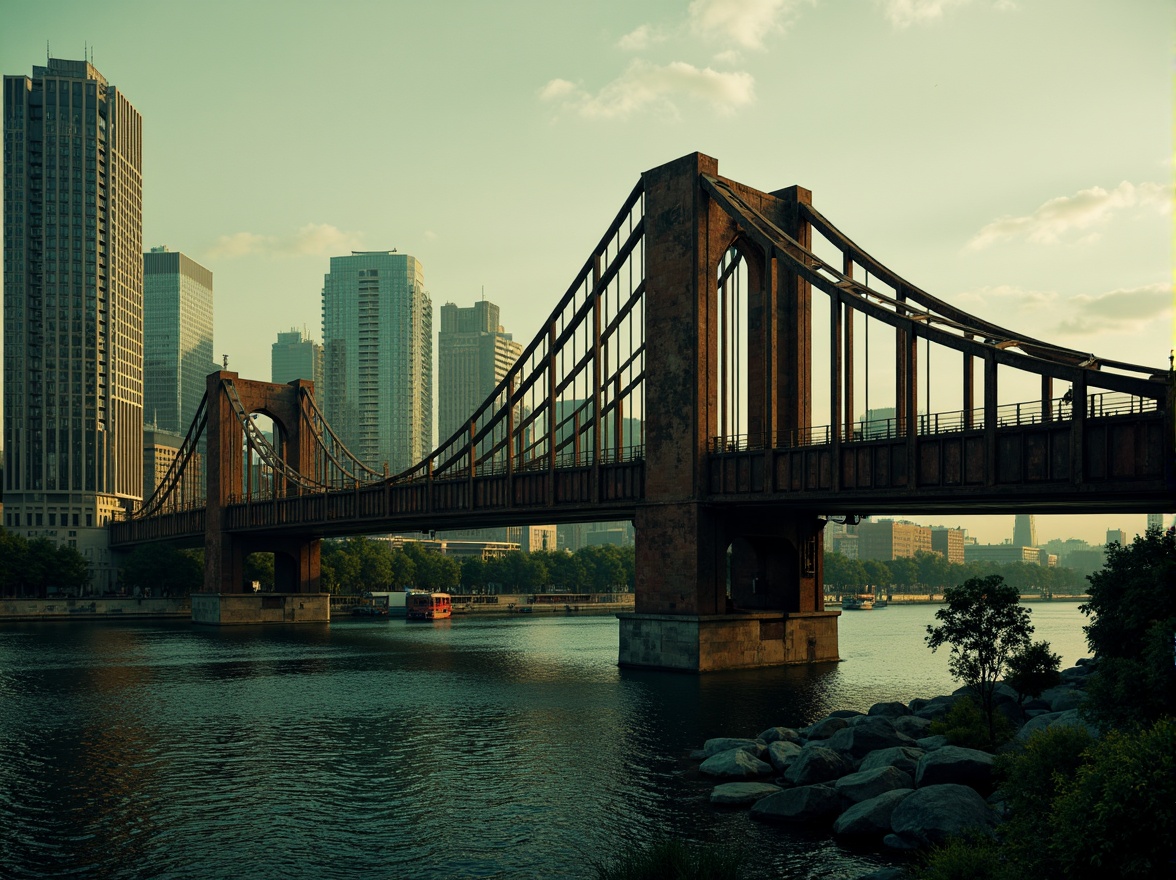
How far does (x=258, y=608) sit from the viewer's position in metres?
125

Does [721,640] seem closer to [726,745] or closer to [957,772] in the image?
[726,745]

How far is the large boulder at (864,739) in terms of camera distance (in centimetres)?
3431

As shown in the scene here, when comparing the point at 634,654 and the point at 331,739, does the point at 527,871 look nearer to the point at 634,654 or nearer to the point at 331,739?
the point at 331,739

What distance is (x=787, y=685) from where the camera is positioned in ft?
186

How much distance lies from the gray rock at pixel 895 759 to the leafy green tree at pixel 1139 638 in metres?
5.60

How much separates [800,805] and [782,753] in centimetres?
558

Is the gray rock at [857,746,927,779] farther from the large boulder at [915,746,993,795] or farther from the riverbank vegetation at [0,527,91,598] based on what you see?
the riverbank vegetation at [0,527,91,598]

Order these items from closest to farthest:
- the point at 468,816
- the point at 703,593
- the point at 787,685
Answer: the point at 468,816 < the point at 787,685 < the point at 703,593

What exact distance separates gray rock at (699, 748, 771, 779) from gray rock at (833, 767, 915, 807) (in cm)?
341

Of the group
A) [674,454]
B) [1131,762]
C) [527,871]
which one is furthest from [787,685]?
[1131,762]

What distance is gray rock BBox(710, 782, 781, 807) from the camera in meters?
29.7

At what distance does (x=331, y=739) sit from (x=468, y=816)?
47.0ft

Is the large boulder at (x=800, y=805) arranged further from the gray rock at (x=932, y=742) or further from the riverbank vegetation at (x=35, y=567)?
the riverbank vegetation at (x=35, y=567)

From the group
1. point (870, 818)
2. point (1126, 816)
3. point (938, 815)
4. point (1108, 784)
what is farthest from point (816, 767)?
point (1126, 816)
